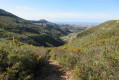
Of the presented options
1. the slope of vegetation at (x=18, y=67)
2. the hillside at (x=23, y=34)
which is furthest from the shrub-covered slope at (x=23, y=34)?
the slope of vegetation at (x=18, y=67)

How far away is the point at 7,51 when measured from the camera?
14.8 ft

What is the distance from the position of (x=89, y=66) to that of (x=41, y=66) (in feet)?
9.39

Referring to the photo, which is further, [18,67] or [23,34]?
[23,34]

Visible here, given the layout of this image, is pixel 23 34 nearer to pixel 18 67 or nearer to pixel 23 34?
pixel 23 34

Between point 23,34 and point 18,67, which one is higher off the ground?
point 18,67

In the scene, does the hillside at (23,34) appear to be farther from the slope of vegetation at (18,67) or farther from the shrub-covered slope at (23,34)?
the slope of vegetation at (18,67)

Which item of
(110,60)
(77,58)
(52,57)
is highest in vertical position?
(110,60)

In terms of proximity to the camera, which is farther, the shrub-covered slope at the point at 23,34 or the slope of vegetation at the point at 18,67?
the shrub-covered slope at the point at 23,34

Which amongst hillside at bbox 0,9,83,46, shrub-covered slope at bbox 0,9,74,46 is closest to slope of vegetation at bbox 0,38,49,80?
hillside at bbox 0,9,83,46

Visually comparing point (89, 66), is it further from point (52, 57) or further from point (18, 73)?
point (52, 57)

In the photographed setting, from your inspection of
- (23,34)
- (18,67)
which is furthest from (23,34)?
(18,67)

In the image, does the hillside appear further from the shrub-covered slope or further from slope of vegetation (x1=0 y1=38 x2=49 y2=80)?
slope of vegetation (x1=0 y1=38 x2=49 y2=80)

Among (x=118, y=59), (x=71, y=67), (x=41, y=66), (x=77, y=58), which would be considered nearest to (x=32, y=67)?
(x=41, y=66)

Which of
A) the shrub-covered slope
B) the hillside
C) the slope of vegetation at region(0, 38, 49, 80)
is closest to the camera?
the slope of vegetation at region(0, 38, 49, 80)
